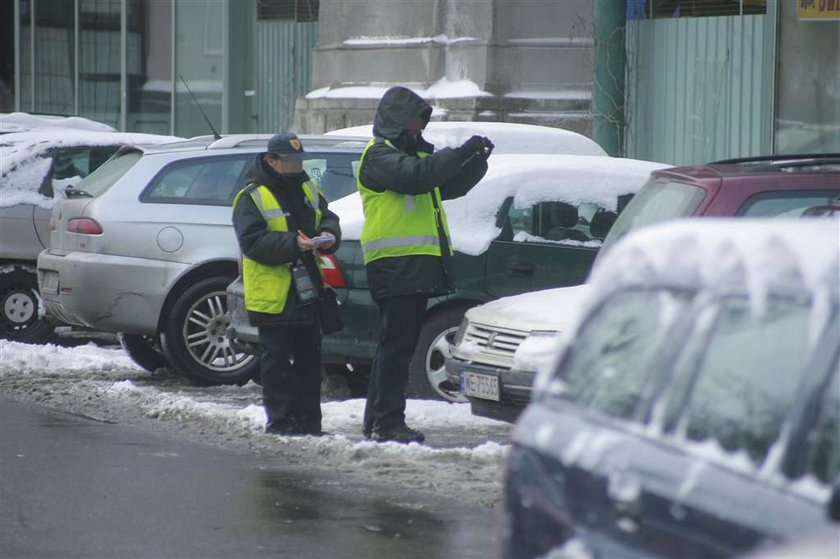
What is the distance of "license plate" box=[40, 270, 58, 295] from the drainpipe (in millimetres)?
5068

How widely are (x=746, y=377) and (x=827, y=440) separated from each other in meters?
0.29

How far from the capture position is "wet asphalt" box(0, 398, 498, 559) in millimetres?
6383

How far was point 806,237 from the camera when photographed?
10.1 feet

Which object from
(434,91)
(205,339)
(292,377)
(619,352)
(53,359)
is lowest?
(53,359)

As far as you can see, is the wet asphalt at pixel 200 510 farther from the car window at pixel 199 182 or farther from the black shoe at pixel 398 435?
the car window at pixel 199 182

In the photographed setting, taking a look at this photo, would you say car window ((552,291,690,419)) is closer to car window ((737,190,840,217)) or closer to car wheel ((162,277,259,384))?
car window ((737,190,840,217))

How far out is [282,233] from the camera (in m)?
8.39

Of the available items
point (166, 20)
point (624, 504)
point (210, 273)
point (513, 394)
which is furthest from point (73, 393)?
point (166, 20)

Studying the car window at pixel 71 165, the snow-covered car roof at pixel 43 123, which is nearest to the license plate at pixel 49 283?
the car window at pixel 71 165

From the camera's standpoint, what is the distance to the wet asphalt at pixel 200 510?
6.38 meters

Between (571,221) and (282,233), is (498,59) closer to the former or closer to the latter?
(571,221)

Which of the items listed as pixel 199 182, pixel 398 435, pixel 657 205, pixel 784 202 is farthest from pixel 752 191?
pixel 199 182

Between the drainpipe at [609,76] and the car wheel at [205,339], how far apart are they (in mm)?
4496

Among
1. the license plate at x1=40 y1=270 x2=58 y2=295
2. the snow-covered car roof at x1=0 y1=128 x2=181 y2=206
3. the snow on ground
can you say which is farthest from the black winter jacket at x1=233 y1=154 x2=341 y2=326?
the snow-covered car roof at x1=0 y1=128 x2=181 y2=206
